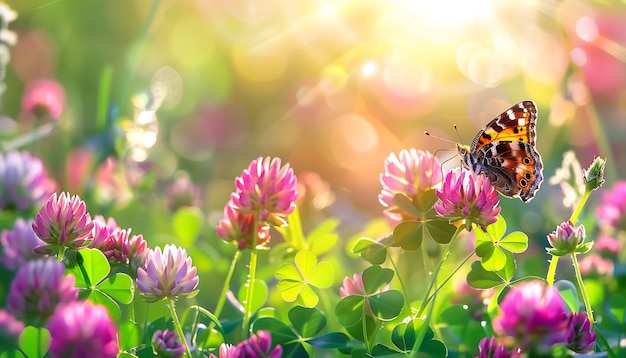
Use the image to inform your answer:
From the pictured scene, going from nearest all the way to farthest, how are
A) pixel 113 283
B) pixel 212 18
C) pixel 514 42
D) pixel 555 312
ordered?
pixel 555 312 < pixel 113 283 < pixel 514 42 < pixel 212 18

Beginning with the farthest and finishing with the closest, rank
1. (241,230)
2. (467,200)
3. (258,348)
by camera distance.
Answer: (241,230), (467,200), (258,348)

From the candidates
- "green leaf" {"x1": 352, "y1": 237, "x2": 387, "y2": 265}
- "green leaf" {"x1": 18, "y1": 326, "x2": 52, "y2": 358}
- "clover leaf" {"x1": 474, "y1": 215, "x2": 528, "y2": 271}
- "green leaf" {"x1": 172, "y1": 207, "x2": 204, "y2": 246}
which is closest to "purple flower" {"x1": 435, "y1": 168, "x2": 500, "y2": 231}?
"clover leaf" {"x1": 474, "y1": 215, "x2": 528, "y2": 271}

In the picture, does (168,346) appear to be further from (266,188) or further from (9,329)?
(9,329)

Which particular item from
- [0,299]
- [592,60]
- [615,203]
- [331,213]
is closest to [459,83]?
[592,60]

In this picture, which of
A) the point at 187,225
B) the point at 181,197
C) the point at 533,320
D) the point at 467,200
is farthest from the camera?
the point at 181,197

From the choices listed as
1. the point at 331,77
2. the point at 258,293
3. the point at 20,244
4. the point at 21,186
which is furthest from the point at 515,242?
the point at 331,77

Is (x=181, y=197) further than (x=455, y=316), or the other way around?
(x=181, y=197)

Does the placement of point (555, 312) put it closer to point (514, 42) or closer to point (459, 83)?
point (514, 42)
